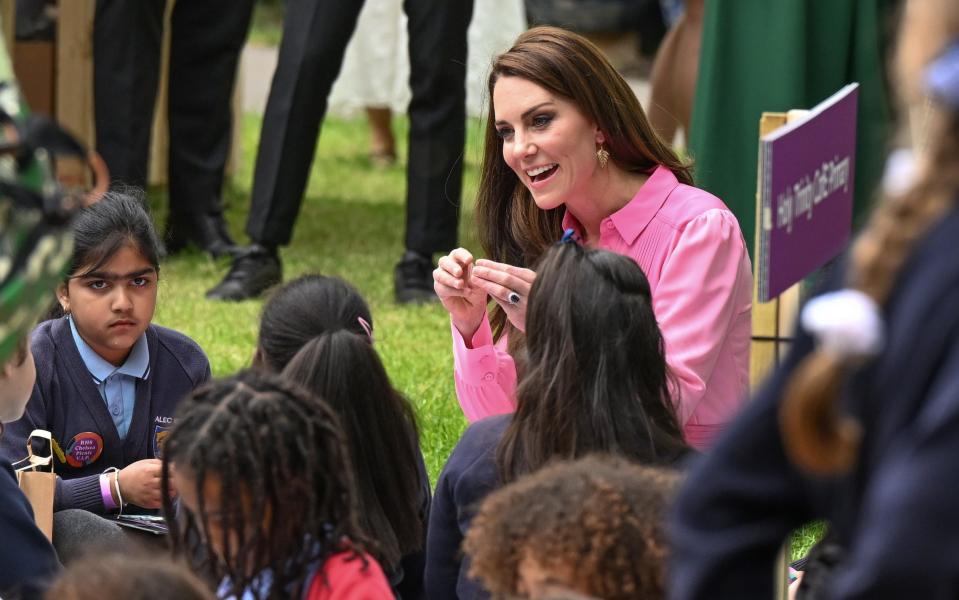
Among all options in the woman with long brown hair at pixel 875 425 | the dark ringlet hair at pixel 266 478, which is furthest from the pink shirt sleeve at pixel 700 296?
the woman with long brown hair at pixel 875 425

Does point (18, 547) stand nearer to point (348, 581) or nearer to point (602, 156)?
point (348, 581)

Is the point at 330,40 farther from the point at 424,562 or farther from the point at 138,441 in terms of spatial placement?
the point at 424,562

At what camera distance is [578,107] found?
291cm

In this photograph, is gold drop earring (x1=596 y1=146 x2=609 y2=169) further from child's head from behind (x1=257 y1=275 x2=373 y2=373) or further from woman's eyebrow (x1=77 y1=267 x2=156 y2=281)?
woman's eyebrow (x1=77 y1=267 x2=156 y2=281)

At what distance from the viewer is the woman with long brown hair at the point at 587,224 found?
8.96 feet

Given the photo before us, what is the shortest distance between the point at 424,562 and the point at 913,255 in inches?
68.6

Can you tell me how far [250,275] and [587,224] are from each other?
2.10 m

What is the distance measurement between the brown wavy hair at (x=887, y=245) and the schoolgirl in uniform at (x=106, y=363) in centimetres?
201

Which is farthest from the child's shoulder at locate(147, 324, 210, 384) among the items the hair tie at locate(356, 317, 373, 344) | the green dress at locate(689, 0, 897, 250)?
the green dress at locate(689, 0, 897, 250)

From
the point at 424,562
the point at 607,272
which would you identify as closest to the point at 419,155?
the point at 424,562

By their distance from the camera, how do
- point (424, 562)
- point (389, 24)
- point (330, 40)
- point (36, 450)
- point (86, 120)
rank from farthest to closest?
point (389, 24)
point (86, 120)
point (330, 40)
point (36, 450)
point (424, 562)

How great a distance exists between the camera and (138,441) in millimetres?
2982

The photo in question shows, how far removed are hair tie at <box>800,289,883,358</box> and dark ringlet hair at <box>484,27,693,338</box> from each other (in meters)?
1.89

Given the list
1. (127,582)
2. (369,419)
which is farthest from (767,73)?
(127,582)
